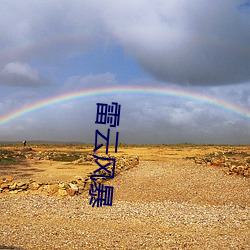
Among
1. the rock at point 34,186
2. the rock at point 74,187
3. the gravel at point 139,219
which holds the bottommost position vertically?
the gravel at point 139,219

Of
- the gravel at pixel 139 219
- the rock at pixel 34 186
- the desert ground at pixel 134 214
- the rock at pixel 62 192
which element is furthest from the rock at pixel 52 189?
the rock at pixel 34 186

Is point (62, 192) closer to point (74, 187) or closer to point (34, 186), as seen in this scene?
Answer: point (74, 187)

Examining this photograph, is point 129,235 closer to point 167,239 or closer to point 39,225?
point 167,239

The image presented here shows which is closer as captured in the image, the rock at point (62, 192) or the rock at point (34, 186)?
the rock at point (62, 192)

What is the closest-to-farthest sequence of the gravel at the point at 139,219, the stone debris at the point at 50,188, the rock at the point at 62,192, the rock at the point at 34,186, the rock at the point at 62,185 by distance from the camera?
the gravel at the point at 139,219 < the rock at the point at 62,192 < the stone debris at the point at 50,188 < the rock at the point at 62,185 < the rock at the point at 34,186

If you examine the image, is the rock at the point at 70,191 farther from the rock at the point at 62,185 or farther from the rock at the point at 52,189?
the rock at the point at 52,189

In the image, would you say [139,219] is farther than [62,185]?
No

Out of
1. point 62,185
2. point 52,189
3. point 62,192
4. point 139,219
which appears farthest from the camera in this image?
point 62,185

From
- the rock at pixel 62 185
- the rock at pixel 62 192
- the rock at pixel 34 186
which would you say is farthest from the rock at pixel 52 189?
the rock at pixel 34 186

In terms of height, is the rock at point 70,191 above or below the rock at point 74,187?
below

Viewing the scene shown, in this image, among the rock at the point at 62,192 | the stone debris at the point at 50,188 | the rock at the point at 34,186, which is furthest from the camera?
the rock at the point at 34,186

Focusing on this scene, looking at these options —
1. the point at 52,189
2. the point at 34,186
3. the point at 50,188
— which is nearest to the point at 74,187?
the point at 52,189

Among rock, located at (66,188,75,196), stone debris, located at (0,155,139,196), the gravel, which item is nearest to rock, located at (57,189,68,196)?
stone debris, located at (0,155,139,196)

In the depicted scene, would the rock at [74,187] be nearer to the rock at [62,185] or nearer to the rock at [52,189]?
the rock at [62,185]
